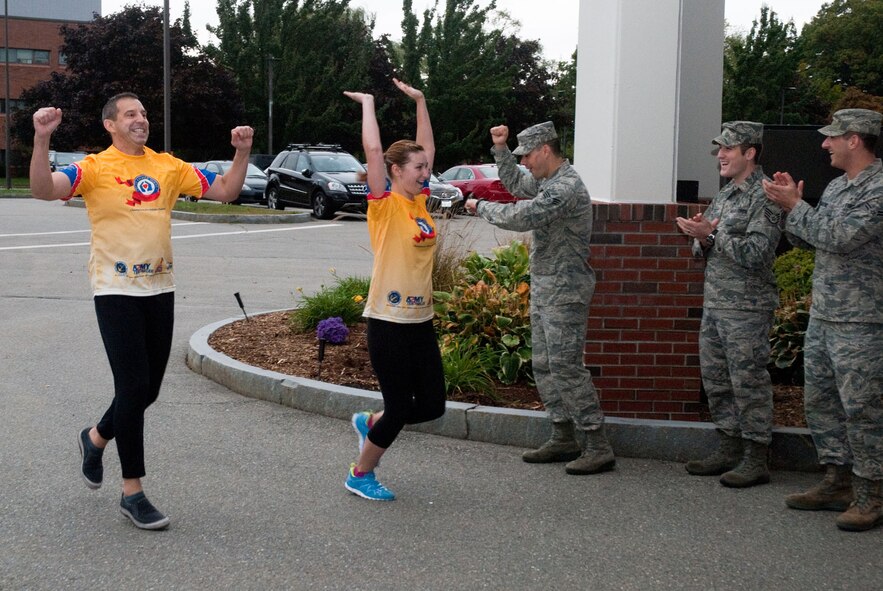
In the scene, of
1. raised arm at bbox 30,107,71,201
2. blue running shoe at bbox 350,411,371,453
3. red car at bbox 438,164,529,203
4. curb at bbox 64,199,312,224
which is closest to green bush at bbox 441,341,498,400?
blue running shoe at bbox 350,411,371,453

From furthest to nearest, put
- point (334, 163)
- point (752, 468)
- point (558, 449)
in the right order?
point (334, 163) < point (558, 449) < point (752, 468)

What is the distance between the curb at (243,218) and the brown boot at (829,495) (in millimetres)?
20131

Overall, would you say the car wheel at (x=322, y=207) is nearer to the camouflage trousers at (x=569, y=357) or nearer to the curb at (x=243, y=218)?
the curb at (x=243, y=218)

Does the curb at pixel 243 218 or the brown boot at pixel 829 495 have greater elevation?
the curb at pixel 243 218

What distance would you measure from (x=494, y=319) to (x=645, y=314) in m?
1.65

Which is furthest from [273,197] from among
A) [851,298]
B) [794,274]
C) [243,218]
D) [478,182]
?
[851,298]

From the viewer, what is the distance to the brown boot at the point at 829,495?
5.22m

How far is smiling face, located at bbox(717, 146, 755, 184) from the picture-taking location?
18.2 ft

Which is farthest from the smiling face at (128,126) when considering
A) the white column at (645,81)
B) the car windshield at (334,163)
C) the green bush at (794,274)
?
the car windshield at (334,163)

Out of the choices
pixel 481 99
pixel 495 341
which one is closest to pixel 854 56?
pixel 481 99

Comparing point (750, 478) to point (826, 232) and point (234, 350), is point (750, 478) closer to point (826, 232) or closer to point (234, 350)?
point (826, 232)

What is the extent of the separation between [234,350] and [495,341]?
2.04 m

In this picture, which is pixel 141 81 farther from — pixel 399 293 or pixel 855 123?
pixel 855 123

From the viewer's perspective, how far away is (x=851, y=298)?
4922mm
